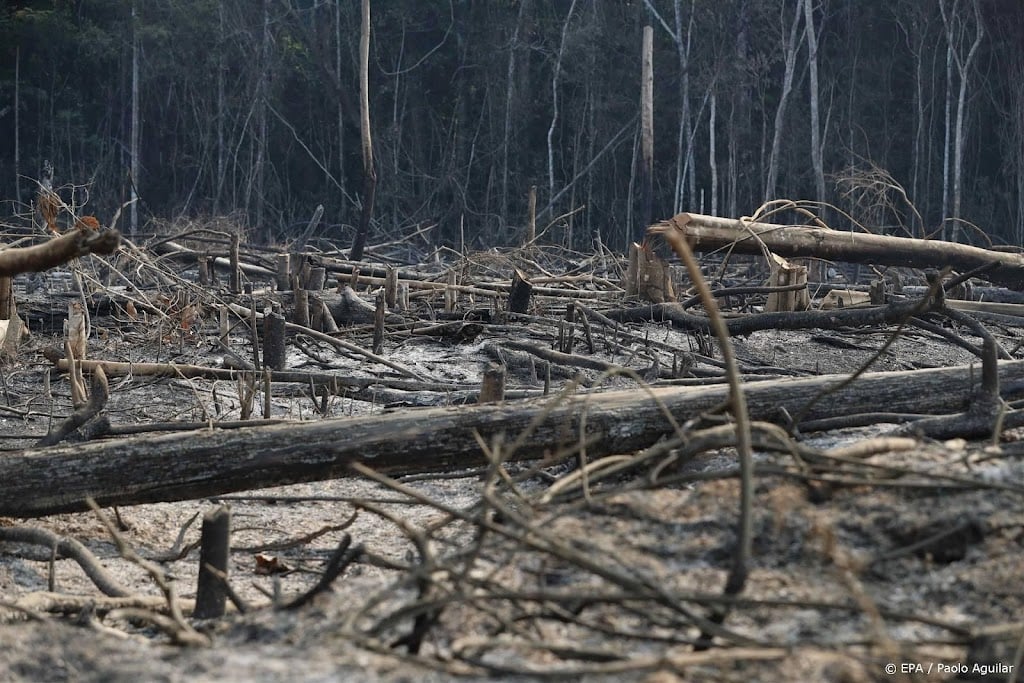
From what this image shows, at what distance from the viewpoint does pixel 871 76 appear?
27984 mm

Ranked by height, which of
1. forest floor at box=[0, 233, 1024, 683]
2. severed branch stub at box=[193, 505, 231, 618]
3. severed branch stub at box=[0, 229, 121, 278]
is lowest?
severed branch stub at box=[193, 505, 231, 618]

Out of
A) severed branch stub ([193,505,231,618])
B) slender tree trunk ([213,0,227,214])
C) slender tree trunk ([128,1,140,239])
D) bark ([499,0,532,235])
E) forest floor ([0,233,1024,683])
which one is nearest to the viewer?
forest floor ([0,233,1024,683])

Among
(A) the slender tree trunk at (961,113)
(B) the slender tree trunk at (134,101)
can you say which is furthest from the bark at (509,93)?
(A) the slender tree trunk at (961,113)

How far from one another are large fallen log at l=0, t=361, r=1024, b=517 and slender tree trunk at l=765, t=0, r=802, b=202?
70.5 feet

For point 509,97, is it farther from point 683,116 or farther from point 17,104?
point 17,104

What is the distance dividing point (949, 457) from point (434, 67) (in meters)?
28.7

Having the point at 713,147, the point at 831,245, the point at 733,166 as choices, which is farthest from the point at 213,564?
the point at 733,166

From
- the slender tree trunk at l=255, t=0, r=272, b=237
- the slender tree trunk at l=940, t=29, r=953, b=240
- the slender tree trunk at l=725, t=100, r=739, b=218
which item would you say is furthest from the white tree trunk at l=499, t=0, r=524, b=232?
the slender tree trunk at l=940, t=29, r=953, b=240

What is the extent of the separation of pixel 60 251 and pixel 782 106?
964 inches

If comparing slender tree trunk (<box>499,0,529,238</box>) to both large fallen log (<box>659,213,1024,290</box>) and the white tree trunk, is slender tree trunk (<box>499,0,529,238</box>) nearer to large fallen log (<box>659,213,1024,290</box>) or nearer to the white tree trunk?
the white tree trunk

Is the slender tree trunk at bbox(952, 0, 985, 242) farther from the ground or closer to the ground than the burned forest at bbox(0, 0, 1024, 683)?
farther from the ground

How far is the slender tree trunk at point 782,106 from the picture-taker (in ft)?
83.0

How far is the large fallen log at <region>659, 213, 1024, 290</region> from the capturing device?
8.44 metres

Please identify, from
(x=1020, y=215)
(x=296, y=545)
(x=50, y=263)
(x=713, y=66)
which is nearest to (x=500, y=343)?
(x=296, y=545)
